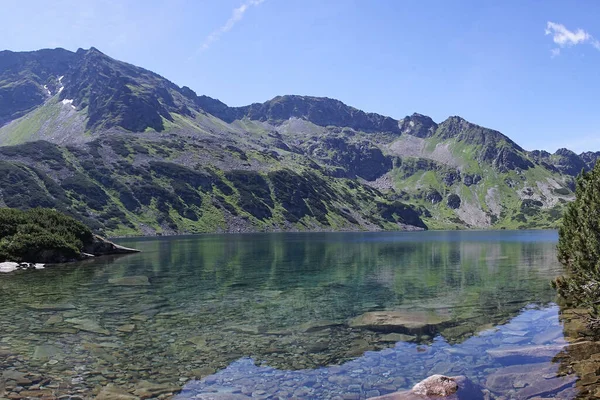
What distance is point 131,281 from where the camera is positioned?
144ft

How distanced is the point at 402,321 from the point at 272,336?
870 centimetres

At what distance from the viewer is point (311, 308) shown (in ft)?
101

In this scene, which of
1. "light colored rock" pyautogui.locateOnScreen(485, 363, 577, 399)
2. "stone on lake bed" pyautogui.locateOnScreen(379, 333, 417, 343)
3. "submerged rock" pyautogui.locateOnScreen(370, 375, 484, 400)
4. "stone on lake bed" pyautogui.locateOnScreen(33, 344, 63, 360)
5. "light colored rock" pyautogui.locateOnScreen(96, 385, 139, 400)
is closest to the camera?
"submerged rock" pyautogui.locateOnScreen(370, 375, 484, 400)

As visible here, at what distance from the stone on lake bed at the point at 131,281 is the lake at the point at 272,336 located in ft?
0.96

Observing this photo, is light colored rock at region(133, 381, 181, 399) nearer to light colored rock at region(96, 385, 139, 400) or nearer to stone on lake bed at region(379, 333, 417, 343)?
light colored rock at region(96, 385, 139, 400)

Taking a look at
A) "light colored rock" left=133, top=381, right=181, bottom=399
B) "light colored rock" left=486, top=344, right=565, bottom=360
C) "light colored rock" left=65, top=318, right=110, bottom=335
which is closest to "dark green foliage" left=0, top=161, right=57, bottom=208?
"light colored rock" left=65, top=318, right=110, bottom=335

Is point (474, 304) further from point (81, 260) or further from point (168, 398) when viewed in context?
point (81, 260)

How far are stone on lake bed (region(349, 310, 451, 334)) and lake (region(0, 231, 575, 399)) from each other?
0.12 meters

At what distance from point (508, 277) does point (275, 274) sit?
28346mm

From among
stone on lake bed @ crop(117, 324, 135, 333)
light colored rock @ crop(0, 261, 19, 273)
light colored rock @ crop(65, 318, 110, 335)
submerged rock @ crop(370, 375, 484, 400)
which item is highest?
submerged rock @ crop(370, 375, 484, 400)

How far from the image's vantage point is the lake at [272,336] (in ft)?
52.9

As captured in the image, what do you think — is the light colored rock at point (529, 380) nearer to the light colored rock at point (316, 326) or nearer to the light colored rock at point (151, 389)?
the light colored rock at point (316, 326)

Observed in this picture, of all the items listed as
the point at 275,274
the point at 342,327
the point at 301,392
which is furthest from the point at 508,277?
the point at 301,392

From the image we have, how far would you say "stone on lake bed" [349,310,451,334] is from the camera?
24.3 meters
